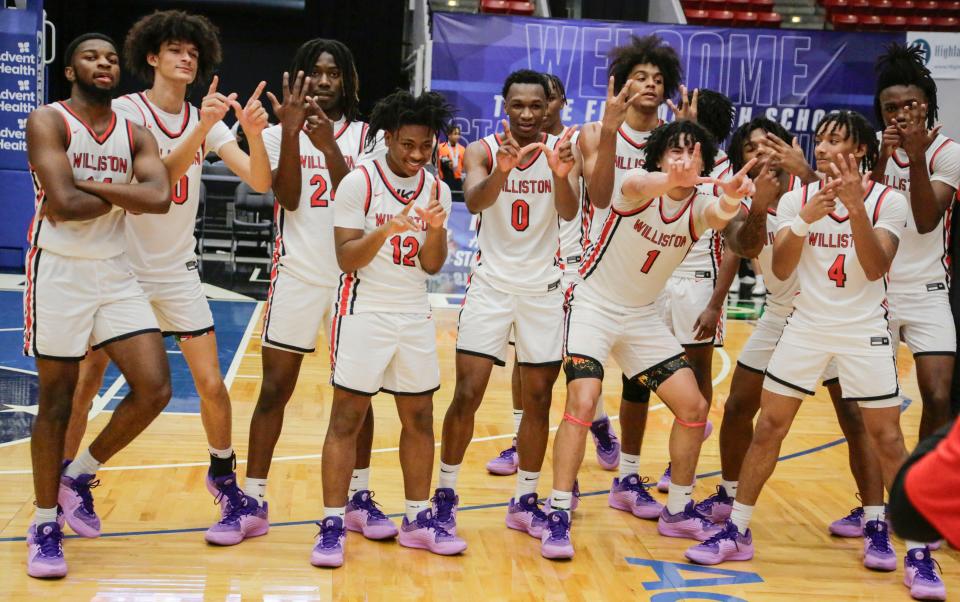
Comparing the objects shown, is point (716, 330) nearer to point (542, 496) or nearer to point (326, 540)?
point (542, 496)

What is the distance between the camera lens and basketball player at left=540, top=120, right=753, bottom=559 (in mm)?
4617

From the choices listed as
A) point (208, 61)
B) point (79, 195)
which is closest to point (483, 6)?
point (208, 61)

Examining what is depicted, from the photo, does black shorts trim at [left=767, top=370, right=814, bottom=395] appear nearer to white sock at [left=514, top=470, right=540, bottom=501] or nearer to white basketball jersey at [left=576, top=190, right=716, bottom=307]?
white basketball jersey at [left=576, top=190, right=716, bottom=307]

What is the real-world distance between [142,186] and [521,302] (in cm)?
171

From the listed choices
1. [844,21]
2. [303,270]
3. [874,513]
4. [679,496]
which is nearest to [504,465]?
[679,496]

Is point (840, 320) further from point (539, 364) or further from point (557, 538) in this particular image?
point (557, 538)

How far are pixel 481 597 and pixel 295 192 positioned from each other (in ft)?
6.13

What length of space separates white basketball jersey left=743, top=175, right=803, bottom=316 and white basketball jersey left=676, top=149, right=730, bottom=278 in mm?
417

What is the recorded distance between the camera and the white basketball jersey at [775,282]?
5098 mm

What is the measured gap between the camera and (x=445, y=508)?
15.6 ft

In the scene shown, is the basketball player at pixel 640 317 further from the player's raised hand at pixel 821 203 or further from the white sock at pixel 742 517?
the player's raised hand at pixel 821 203

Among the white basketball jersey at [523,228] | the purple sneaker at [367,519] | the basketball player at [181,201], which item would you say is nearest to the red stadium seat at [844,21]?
the white basketball jersey at [523,228]

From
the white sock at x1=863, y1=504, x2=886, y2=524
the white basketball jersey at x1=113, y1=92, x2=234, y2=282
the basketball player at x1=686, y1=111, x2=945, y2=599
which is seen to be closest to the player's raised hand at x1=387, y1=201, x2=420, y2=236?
the white basketball jersey at x1=113, y1=92, x2=234, y2=282

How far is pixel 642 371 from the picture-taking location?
4.81 m
